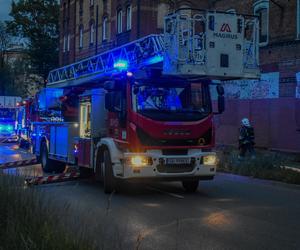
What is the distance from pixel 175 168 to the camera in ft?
40.4

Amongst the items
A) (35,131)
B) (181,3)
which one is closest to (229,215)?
(35,131)

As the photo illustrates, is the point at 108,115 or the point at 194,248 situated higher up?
the point at 108,115

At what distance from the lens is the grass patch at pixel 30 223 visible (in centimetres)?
511

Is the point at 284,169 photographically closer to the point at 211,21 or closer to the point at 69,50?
the point at 211,21

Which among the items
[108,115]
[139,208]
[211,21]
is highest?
[211,21]

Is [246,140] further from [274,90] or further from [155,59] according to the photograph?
[155,59]

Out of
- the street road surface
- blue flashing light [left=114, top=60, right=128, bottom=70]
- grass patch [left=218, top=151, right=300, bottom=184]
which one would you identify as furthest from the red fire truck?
grass patch [left=218, top=151, right=300, bottom=184]

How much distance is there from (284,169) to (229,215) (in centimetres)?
633

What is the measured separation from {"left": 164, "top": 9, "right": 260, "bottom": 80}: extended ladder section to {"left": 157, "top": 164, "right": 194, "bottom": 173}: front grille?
198 centimetres

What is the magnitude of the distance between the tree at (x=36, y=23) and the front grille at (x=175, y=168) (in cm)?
5233

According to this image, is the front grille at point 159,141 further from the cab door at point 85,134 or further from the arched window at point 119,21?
the arched window at point 119,21

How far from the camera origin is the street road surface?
6820mm

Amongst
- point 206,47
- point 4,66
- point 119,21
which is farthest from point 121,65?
point 4,66

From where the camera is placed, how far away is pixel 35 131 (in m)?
20.1
